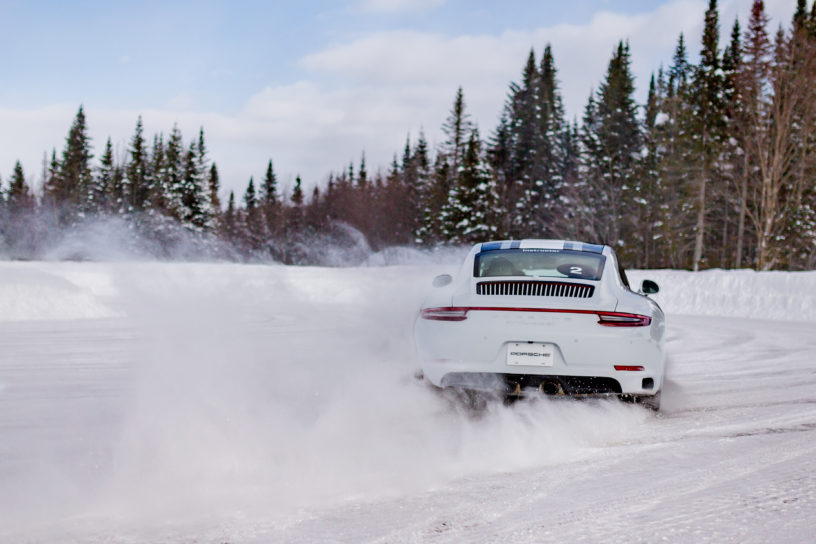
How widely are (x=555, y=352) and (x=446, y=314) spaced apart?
85cm

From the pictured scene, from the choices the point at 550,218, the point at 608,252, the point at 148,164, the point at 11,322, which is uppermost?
the point at 148,164

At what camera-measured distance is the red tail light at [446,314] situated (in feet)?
16.8

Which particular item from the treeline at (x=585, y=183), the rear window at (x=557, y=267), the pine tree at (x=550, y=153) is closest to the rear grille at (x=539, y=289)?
the rear window at (x=557, y=267)

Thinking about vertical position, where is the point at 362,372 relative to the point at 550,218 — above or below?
below

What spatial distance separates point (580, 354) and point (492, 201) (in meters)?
42.3

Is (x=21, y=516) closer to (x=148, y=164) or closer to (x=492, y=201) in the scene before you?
(x=492, y=201)

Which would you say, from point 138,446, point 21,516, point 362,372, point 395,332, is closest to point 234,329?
point 395,332

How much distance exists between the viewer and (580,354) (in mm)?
4906

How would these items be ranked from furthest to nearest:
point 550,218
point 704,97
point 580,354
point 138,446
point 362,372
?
point 550,218 → point 704,97 → point 362,372 → point 580,354 → point 138,446

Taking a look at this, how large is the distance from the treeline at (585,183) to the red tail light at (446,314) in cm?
2982

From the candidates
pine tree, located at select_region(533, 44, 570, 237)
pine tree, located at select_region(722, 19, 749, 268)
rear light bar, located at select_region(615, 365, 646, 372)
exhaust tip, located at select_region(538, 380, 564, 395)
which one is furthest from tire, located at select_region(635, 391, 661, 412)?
pine tree, located at select_region(533, 44, 570, 237)

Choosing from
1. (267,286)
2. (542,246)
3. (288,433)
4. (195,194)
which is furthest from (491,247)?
(195,194)

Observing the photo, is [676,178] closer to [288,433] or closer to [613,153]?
[613,153]

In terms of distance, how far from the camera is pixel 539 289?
515 cm
